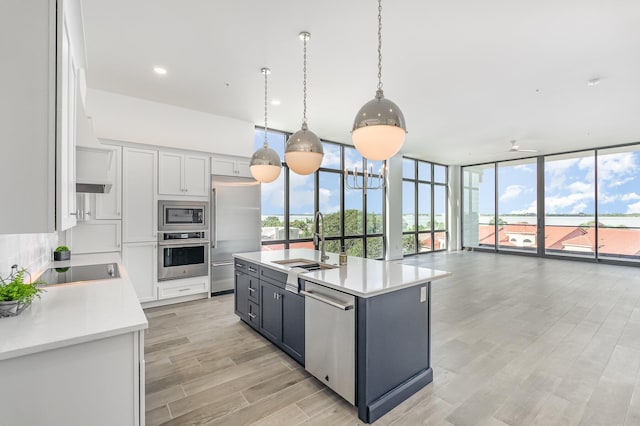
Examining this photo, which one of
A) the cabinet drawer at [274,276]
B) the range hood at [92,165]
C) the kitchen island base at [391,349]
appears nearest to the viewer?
the kitchen island base at [391,349]

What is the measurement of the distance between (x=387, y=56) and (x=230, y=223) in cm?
328

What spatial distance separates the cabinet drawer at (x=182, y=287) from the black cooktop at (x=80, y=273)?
1.52 metres

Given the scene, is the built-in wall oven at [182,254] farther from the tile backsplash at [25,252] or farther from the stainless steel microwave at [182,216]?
the tile backsplash at [25,252]

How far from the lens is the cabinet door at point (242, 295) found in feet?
11.4

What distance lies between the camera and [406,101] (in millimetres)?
4539

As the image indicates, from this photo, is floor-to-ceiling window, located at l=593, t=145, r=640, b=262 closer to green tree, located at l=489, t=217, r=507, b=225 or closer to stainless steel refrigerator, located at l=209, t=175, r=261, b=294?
green tree, located at l=489, t=217, r=507, b=225

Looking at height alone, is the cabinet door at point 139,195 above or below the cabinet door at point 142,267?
above

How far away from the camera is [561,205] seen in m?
8.47

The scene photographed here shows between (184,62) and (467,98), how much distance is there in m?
3.85

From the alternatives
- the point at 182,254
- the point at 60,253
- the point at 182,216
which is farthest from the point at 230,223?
the point at 60,253

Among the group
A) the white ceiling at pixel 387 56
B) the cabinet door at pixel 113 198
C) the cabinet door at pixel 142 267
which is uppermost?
the white ceiling at pixel 387 56

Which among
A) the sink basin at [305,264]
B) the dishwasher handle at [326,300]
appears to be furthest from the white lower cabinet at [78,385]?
the sink basin at [305,264]

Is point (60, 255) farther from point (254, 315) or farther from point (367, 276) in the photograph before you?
point (367, 276)

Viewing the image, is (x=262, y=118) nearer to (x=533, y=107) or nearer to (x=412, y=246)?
(x=533, y=107)
